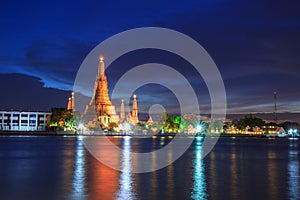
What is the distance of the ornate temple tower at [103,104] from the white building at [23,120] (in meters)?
21.5

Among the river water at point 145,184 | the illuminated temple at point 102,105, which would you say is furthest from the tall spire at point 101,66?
the river water at point 145,184

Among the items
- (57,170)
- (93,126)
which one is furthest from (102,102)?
(57,170)

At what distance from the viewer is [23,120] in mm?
163125

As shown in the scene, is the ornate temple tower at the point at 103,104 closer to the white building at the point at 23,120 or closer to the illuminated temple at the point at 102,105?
the illuminated temple at the point at 102,105

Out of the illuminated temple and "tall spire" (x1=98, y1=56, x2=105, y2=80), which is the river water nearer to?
the illuminated temple

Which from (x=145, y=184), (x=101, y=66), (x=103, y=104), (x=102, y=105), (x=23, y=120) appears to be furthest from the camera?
A: (x=101, y=66)

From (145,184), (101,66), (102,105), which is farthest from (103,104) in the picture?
(145,184)

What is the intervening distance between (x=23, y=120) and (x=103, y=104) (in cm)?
3451

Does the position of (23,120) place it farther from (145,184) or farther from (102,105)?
(145,184)

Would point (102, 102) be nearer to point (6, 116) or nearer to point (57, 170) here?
point (6, 116)

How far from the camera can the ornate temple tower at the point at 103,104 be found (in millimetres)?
147875

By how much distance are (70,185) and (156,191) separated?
170 inches

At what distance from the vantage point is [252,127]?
190625mm

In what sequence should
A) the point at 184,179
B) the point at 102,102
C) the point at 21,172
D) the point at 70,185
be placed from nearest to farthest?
the point at 70,185 < the point at 184,179 < the point at 21,172 < the point at 102,102
